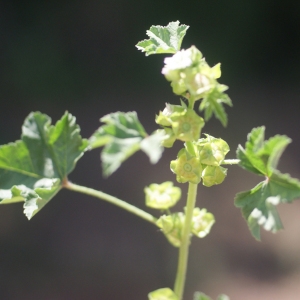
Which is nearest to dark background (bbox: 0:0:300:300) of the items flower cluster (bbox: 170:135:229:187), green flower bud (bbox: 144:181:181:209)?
green flower bud (bbox: 144:181:181:209)

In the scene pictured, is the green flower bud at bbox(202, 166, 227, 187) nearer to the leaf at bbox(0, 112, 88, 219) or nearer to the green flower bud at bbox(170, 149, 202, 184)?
the green flower bud at bbox(170, 149, 202, 184)

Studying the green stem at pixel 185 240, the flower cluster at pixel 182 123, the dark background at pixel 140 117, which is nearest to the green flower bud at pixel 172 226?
the green stem at pixel 185 240

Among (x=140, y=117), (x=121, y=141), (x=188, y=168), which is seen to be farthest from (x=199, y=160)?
(x=140, y=117)

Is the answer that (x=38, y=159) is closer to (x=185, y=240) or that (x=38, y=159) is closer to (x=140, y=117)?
(x=185, y=240)

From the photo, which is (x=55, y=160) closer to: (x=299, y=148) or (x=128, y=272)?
(x=128, y=272)

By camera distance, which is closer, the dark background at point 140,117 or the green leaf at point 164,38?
the green leaf at point 164,38

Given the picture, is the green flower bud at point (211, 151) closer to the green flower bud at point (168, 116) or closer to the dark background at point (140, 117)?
the green flower bud at point (168, 116)
